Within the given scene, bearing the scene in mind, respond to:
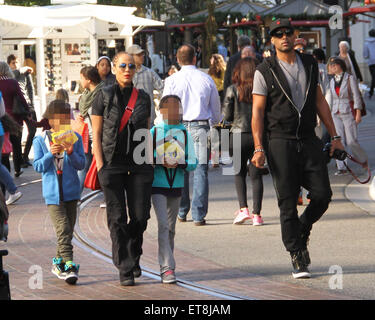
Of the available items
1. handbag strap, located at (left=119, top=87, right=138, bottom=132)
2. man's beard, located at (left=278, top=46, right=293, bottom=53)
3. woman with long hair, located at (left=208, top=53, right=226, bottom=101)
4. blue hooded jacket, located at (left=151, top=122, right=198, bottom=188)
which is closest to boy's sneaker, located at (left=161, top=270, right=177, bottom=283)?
blue hooded jacket, located at (left=151, top=122, right=198, bottom=188)

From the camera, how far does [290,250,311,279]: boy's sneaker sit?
8117 mm

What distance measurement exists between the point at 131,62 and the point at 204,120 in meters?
3.14

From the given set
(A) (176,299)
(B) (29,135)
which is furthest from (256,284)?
(B) (29,135)

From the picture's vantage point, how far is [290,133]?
8117mm

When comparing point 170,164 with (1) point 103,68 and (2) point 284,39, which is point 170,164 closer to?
(2) point 284,39

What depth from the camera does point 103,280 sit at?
27.4 ft

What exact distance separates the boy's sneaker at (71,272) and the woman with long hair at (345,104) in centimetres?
682

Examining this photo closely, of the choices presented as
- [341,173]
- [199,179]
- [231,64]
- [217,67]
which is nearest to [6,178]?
[199,179]

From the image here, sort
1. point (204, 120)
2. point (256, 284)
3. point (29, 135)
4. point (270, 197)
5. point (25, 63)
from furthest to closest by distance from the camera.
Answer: point (25, 63) → point (29, 135) → point (270, 197) → point (204, 120) → point (256, 284)

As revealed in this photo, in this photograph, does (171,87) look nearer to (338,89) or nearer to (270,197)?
(270,197)

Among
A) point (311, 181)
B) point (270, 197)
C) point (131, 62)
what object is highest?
point (131, 62)

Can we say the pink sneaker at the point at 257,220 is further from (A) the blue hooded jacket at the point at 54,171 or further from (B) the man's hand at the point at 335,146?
(A) the blue hooded jacket at the point at 54,171

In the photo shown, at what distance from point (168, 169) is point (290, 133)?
3.38 feet
